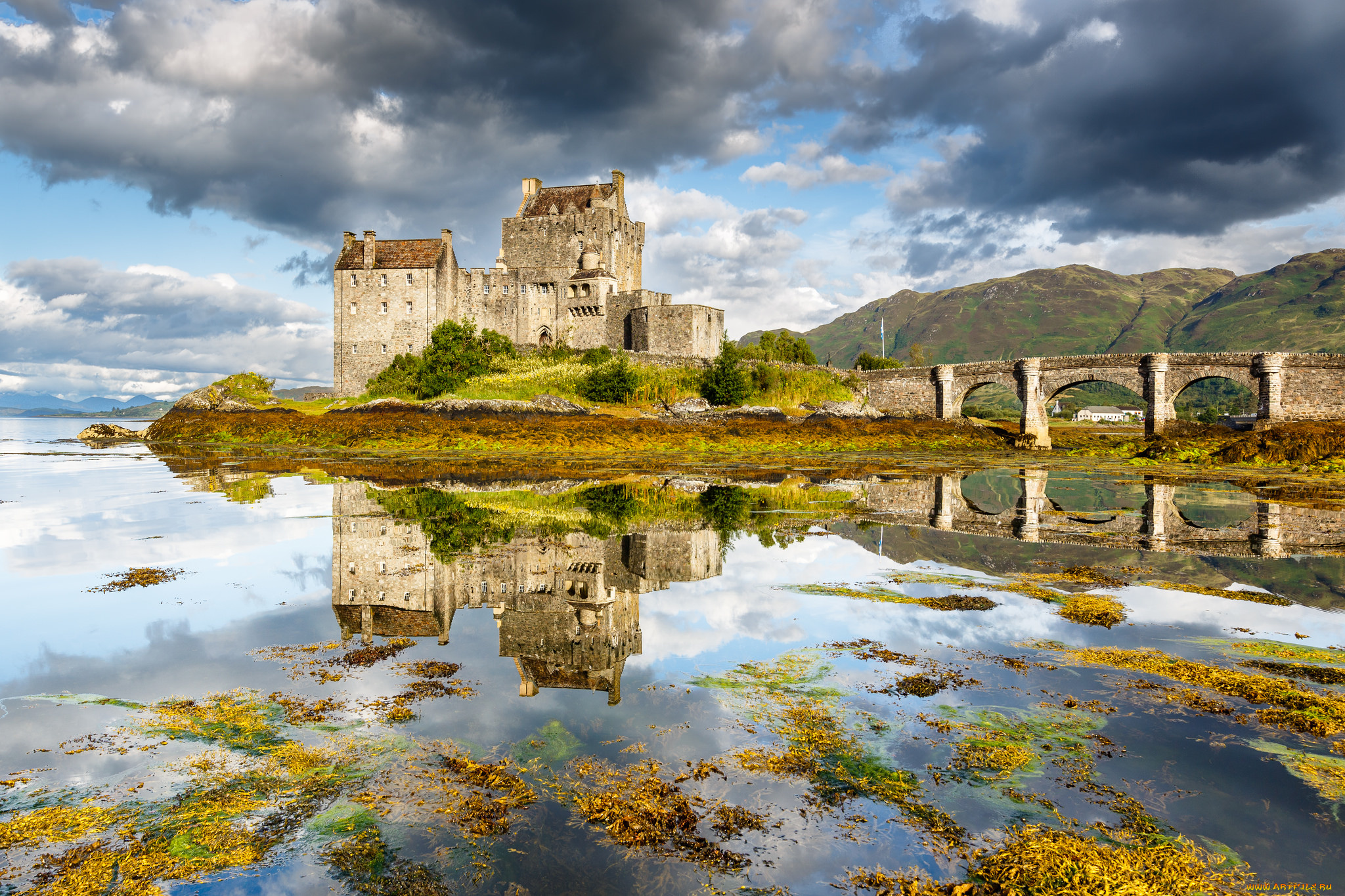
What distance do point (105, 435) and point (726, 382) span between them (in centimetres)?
4624

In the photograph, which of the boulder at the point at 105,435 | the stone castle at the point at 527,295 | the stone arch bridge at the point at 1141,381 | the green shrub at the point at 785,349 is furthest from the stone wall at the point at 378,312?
the stone arch bridge at the point at 1141,381

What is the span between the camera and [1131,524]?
14617 millimetres

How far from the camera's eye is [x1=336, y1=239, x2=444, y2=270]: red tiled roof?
196 feet

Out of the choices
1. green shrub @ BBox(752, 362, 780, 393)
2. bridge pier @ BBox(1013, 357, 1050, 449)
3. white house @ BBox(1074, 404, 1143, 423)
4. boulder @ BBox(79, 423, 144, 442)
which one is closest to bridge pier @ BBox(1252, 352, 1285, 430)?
bridge pier @ BBox(1013, 357, 1050, 449)

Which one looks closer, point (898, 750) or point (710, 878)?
point (710, 878)

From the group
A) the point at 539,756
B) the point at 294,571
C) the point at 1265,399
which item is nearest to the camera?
the point at 539,756

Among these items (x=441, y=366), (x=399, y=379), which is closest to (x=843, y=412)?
(x=441, y=366)

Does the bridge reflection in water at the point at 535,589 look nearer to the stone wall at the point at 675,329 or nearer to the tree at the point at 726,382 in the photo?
the tree at the point at 726,382

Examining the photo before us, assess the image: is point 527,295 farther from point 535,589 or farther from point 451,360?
point 535,589

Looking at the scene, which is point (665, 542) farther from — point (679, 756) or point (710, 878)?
point (710, 878)

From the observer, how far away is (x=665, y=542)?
1128 centimetres

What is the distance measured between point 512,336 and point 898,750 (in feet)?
205

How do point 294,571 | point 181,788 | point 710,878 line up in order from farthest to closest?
point 294,571 → point 181,788 → point 710,878

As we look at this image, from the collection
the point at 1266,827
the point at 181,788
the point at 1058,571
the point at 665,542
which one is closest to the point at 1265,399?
the point at 1058,571
